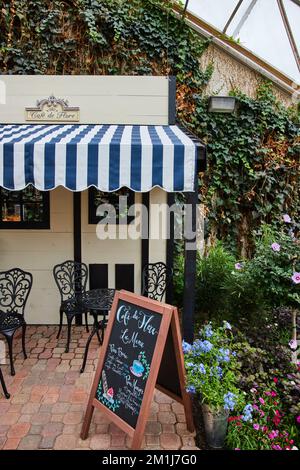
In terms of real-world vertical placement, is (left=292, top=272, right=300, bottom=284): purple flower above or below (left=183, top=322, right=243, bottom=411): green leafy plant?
above

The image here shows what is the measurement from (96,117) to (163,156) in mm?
2169

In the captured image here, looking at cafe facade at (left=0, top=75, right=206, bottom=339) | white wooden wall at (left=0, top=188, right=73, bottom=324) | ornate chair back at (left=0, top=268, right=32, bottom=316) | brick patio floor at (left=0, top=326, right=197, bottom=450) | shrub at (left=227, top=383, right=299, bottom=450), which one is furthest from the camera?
white wooden wall at (left=0, top=188, right=73, bottom=324)

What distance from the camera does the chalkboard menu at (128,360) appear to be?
2.49 m

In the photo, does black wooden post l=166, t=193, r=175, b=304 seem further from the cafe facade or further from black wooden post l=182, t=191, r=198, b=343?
black wooden post l=182, t=191, r=198, b=343

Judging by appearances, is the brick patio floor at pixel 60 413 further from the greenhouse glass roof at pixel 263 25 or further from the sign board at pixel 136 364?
the greenhouse glass roof at pixel 263 25

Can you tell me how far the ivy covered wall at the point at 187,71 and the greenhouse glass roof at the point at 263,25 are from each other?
1.52ft

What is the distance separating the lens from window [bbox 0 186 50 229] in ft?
16.7

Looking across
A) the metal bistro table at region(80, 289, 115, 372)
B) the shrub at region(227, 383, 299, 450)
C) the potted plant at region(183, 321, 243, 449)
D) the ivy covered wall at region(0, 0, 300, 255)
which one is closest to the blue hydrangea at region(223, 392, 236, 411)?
the potted plant at region(183, 321, 243, 449)

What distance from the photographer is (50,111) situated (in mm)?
4965

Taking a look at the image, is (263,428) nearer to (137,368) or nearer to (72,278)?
(137,368)

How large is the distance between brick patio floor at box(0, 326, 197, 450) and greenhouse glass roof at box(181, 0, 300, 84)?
6.28m

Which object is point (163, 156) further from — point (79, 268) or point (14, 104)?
point (14, 104)

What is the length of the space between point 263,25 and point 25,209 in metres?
5.40

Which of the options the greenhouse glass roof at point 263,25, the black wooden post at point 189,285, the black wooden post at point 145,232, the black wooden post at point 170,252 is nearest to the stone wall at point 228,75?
the greenhouse glass roof at point 263,25
